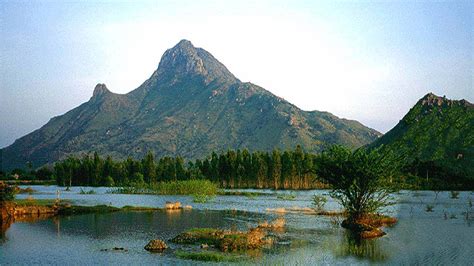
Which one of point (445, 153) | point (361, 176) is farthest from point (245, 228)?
point (445, 153)

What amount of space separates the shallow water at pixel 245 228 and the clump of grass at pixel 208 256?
732 mm

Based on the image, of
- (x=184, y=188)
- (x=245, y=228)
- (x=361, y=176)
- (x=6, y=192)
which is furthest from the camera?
(x=184, y=188)

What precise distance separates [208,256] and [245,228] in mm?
15911

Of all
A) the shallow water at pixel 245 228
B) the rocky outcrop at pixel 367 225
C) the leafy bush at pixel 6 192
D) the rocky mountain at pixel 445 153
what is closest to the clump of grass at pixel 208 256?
the shallow water at pixel 245 228

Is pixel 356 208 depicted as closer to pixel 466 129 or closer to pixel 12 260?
pixel 12 260

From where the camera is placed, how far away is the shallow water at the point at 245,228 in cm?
3412

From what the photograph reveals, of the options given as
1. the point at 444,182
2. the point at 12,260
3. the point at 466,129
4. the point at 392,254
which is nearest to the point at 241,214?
the point at 392,254

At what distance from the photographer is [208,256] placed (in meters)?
33.6

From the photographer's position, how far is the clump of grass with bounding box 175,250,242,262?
32938 millimetres

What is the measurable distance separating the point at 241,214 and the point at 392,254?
31.3m

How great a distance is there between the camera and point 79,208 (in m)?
68.8

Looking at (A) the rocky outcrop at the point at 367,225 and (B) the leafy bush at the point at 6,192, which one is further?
(B) the leafy bush at the point at 6,192

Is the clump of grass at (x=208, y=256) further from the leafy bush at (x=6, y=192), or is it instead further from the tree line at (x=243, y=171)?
the tree line at (x=243, y=171)

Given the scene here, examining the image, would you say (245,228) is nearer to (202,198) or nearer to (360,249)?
(360,249)
